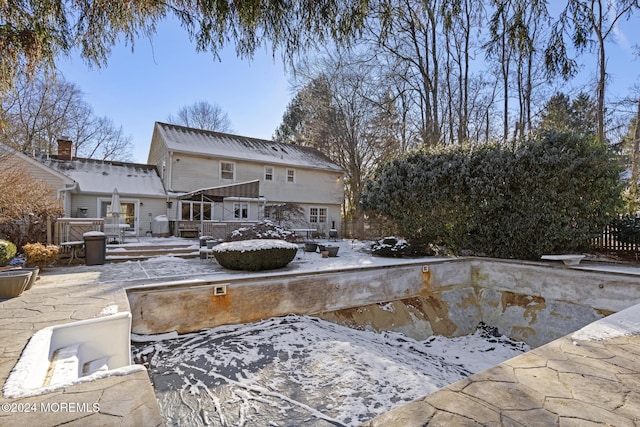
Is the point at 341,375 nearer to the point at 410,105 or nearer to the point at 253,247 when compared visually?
the point at 253,247

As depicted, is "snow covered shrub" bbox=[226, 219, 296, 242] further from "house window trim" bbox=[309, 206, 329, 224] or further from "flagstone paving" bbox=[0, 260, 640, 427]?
"house window trim" bbox=[309, 206, 329, 224]

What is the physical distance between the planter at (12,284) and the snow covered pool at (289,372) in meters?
1.60

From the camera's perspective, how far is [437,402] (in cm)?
191

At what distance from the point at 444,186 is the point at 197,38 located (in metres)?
7.72

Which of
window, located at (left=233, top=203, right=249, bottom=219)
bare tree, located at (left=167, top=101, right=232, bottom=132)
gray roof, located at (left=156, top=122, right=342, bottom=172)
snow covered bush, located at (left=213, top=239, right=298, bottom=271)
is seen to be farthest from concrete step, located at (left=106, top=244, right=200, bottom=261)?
bare tree, located at (left=167, top=101, right=232, bottom=132)

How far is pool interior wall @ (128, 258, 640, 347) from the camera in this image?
4.83 meters

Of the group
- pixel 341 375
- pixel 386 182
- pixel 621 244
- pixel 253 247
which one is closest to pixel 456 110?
pixel 386 182

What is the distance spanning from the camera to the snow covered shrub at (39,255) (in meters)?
6.06

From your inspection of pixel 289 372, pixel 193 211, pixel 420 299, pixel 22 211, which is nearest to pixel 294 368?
pixel 289 372

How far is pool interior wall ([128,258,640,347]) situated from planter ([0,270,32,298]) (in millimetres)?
1343

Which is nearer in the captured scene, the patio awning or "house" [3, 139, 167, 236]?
the patio awning

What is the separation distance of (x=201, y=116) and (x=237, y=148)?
1166 centimetres

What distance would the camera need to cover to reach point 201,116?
27.0 metres

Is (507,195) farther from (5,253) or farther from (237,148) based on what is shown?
(237,148)
